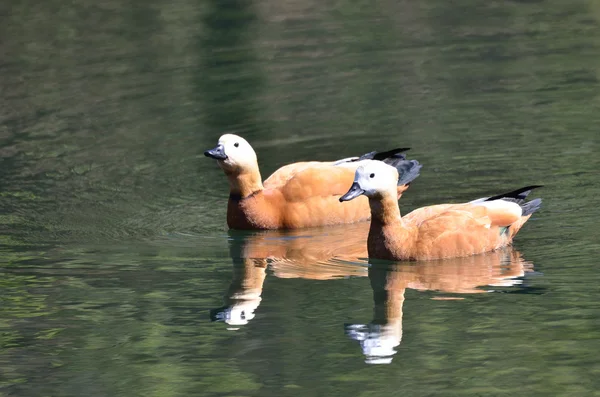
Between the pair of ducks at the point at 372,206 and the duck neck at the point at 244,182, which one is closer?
the pair of ducks at the point at 372,206

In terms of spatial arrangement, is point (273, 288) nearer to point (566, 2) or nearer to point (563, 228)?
point (563, 228)

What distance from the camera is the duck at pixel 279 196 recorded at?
1311cm

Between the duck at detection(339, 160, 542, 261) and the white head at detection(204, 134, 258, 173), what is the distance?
2.02m

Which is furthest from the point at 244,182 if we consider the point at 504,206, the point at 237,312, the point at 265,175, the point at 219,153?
the point at 237,312

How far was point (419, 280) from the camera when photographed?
10844mm

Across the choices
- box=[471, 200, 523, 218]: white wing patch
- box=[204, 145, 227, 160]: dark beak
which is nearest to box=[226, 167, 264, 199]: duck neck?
box=[204, 145, 227, 160]: dark beak

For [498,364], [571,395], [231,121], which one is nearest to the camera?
[571,395]

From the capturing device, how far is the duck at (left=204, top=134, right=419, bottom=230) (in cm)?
1311

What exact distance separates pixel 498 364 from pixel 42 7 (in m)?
18.3

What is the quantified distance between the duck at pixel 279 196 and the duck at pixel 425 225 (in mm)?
1626

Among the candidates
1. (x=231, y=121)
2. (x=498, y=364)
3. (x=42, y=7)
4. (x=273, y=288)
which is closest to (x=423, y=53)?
(x=231, y=121)

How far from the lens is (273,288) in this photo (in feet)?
35.8

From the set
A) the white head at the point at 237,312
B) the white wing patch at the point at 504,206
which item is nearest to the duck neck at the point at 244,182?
the white wing patch at the point at 504,206

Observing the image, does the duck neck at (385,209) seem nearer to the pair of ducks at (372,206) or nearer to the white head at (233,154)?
the pair of ducks at (372,206)
